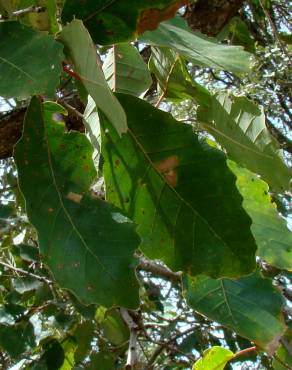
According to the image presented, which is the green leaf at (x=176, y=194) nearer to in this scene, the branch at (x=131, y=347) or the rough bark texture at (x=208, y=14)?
the branch at (x=131, y=347)

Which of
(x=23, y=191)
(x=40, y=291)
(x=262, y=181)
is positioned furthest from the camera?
(x=40, y=291)

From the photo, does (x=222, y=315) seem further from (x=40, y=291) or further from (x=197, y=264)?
(x=40, y=291)

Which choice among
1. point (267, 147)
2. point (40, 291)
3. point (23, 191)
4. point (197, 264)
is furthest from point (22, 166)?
point (40, 291)

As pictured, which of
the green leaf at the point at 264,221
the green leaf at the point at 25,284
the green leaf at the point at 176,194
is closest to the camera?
the green leaf at the point at 176,194

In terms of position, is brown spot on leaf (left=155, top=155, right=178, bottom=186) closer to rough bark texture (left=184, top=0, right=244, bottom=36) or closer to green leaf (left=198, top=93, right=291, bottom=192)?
green leaf (left=198, top=93, right=291, bottom=192)

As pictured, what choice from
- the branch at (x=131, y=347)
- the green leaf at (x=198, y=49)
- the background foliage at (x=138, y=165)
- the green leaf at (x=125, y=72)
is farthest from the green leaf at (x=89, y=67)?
the branch at (x=131, y=347)

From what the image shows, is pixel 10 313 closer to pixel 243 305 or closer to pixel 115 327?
pixel 115 327

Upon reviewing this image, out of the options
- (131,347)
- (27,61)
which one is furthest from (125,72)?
(131,347)
